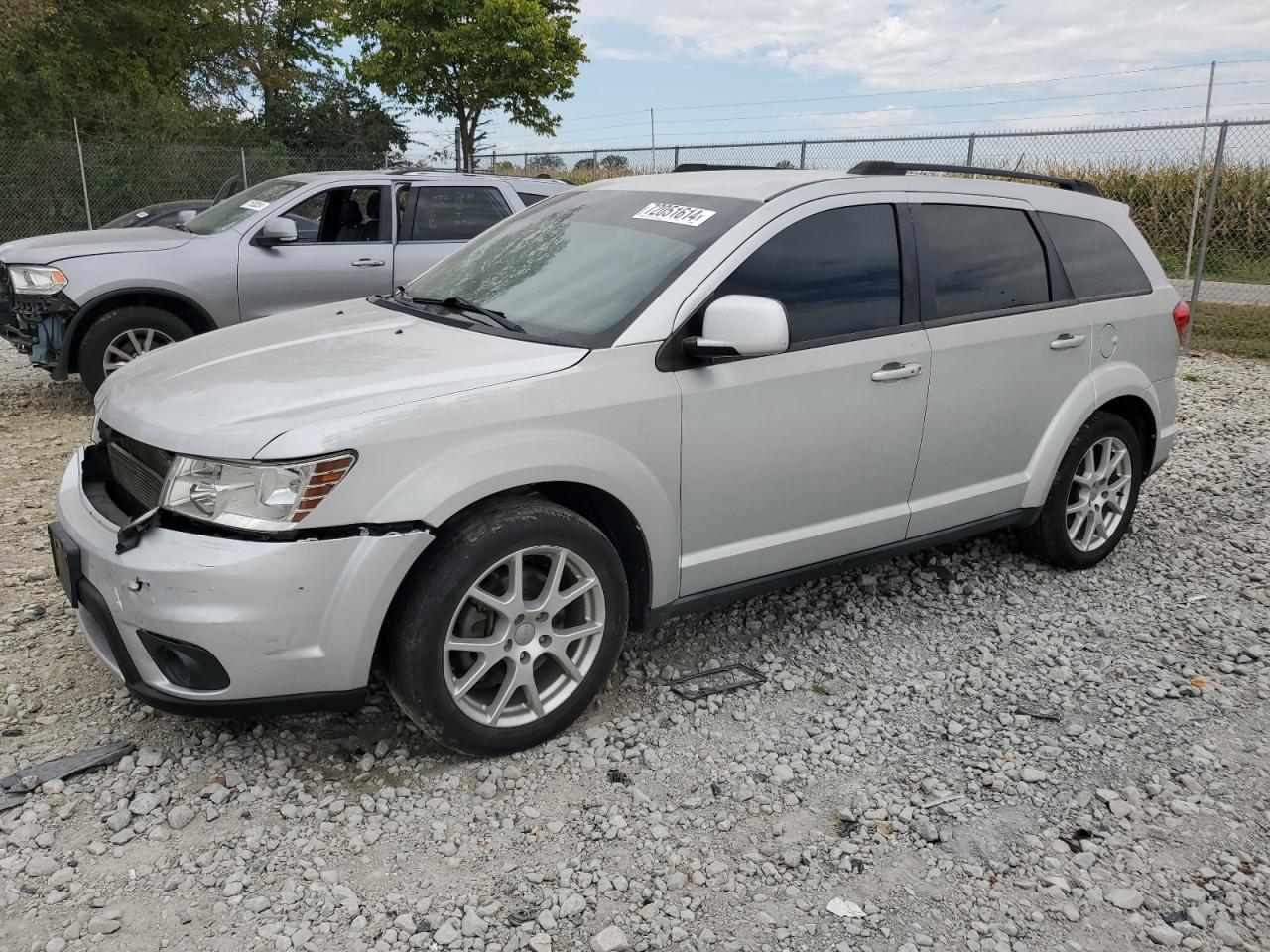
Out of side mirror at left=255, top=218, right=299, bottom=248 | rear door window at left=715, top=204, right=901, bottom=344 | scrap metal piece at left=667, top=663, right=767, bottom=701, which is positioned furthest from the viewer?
side mirror at left=255, top=218, right=299, bottom=248

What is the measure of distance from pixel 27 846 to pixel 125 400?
1.33m

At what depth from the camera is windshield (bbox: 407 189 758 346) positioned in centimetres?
346

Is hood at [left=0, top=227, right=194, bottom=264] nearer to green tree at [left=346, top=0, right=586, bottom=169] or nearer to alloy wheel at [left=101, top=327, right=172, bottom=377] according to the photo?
alloy wheel at [left=101, top=327, right=172, bottom=377]

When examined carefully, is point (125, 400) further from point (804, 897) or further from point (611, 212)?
point (804, 897)

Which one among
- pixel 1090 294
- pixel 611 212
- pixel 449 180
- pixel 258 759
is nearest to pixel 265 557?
pixel 258 759

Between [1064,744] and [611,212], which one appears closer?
[1064,744]

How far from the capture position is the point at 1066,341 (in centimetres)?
443

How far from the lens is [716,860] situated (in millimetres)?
2848

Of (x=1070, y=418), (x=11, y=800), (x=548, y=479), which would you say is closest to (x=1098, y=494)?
(x=1070, y=418)

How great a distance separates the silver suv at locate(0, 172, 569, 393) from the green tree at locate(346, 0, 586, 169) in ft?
51.8

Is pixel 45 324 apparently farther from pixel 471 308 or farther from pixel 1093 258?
pixel 1093 258

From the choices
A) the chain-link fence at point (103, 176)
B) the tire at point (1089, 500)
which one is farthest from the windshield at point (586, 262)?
the chain-link fence at point (103, 176)

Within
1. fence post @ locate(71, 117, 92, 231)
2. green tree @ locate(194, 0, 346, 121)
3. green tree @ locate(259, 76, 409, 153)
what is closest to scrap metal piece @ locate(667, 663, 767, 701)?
fence post @ locate(71, 117, 92, 231)

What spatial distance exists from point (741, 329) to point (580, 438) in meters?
0.61
